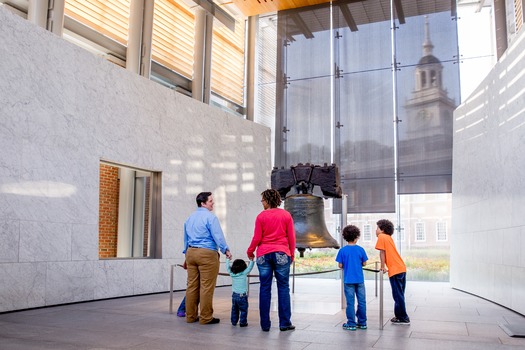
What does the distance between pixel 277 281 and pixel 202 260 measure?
2.67 feet

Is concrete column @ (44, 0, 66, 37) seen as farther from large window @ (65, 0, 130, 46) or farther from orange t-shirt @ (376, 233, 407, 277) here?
orange t-shirt @ (376, 233, 407, 277)

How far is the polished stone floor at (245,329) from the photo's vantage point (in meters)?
3.96

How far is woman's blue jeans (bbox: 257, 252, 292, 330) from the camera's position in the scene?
14.8ft

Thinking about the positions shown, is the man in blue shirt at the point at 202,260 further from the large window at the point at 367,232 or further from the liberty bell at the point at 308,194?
the large window at the point at 367,232

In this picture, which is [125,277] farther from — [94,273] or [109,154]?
[109,154]

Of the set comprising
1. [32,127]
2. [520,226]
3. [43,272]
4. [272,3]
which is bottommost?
[43,272]

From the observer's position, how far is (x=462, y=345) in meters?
4.07

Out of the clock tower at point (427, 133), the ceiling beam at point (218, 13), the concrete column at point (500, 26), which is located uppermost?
the ceiling beam at point (218, 13)

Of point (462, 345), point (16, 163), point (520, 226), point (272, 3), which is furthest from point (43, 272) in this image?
point (272, 3)

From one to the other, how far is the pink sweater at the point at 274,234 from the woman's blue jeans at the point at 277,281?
0.20 ft

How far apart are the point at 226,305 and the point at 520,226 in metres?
3.69

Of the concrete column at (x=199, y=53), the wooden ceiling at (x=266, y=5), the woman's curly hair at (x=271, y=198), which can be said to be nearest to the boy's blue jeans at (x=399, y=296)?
the woman's curly hair at (x=271, y=198)

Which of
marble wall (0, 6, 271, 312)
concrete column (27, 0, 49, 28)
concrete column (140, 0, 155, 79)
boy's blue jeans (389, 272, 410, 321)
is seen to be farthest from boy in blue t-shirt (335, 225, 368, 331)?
concrete column (140, 0, 155, 79)

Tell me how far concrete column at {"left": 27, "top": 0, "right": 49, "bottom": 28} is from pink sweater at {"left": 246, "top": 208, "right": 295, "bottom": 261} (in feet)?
15.8
